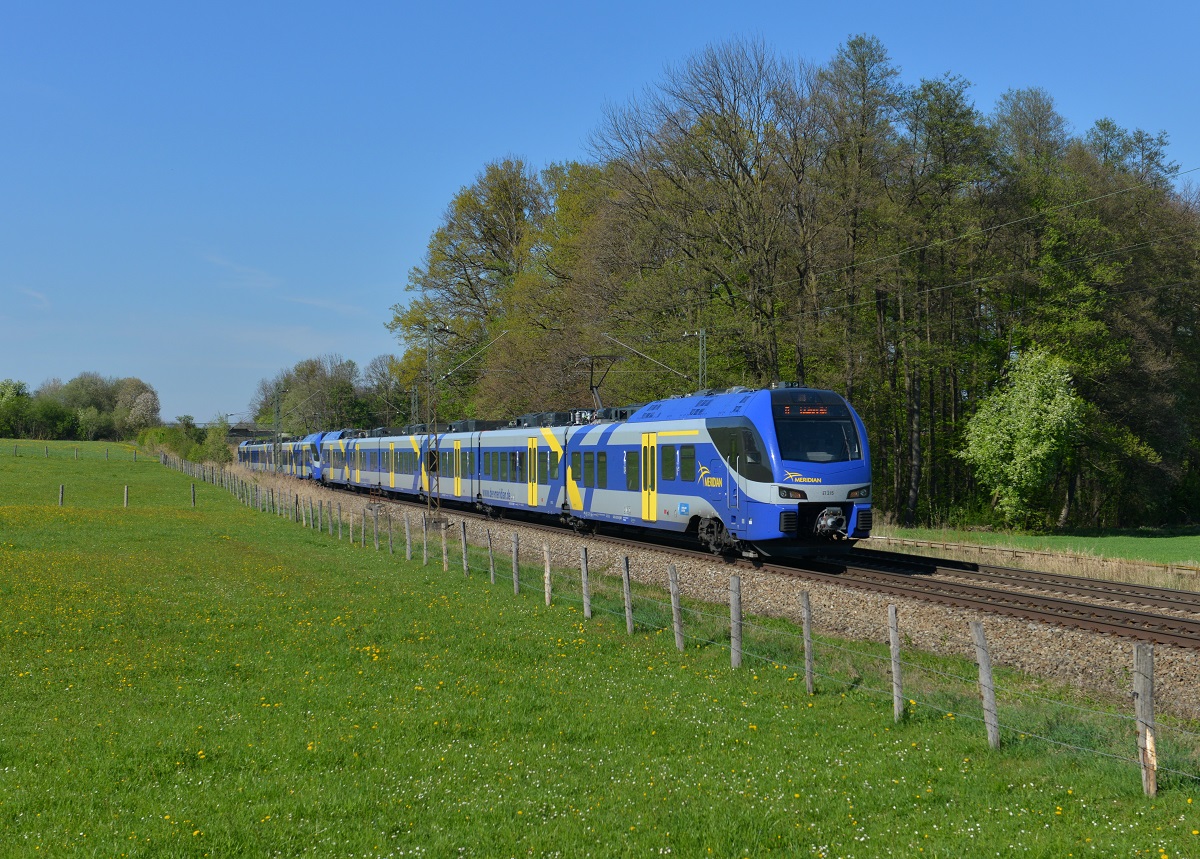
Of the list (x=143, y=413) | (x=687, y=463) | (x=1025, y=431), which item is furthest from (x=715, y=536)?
(x=143, y=413)

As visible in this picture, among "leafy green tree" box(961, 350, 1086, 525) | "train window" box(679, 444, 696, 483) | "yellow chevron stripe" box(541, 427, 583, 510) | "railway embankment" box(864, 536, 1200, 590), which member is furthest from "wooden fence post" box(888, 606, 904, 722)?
"leafy green tree" box(961, 350, 1086, 525)

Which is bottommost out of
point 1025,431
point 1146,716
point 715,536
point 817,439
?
point 1146,716

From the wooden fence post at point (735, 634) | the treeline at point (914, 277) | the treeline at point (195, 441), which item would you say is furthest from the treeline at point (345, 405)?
the wooden fence post at point (735, 634)

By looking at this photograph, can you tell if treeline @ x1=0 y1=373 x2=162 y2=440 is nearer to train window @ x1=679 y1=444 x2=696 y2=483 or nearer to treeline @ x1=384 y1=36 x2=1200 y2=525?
treeline @ x1=384 y1=36 x2=1200 y2=525

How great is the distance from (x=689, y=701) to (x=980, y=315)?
40.5 metres

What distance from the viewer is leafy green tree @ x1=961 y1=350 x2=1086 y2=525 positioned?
38.8m

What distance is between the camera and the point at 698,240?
137 feet

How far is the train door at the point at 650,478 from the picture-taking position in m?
24.1

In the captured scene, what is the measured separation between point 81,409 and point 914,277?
131 meters

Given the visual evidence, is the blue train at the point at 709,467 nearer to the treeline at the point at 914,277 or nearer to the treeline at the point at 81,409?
the treeline at the point at 914,277

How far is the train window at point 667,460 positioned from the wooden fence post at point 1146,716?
15.0 m

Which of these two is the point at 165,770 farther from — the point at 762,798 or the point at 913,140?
the point at 913,140

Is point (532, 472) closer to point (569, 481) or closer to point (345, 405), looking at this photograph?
point (569, 481)

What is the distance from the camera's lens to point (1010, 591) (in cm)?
1808
